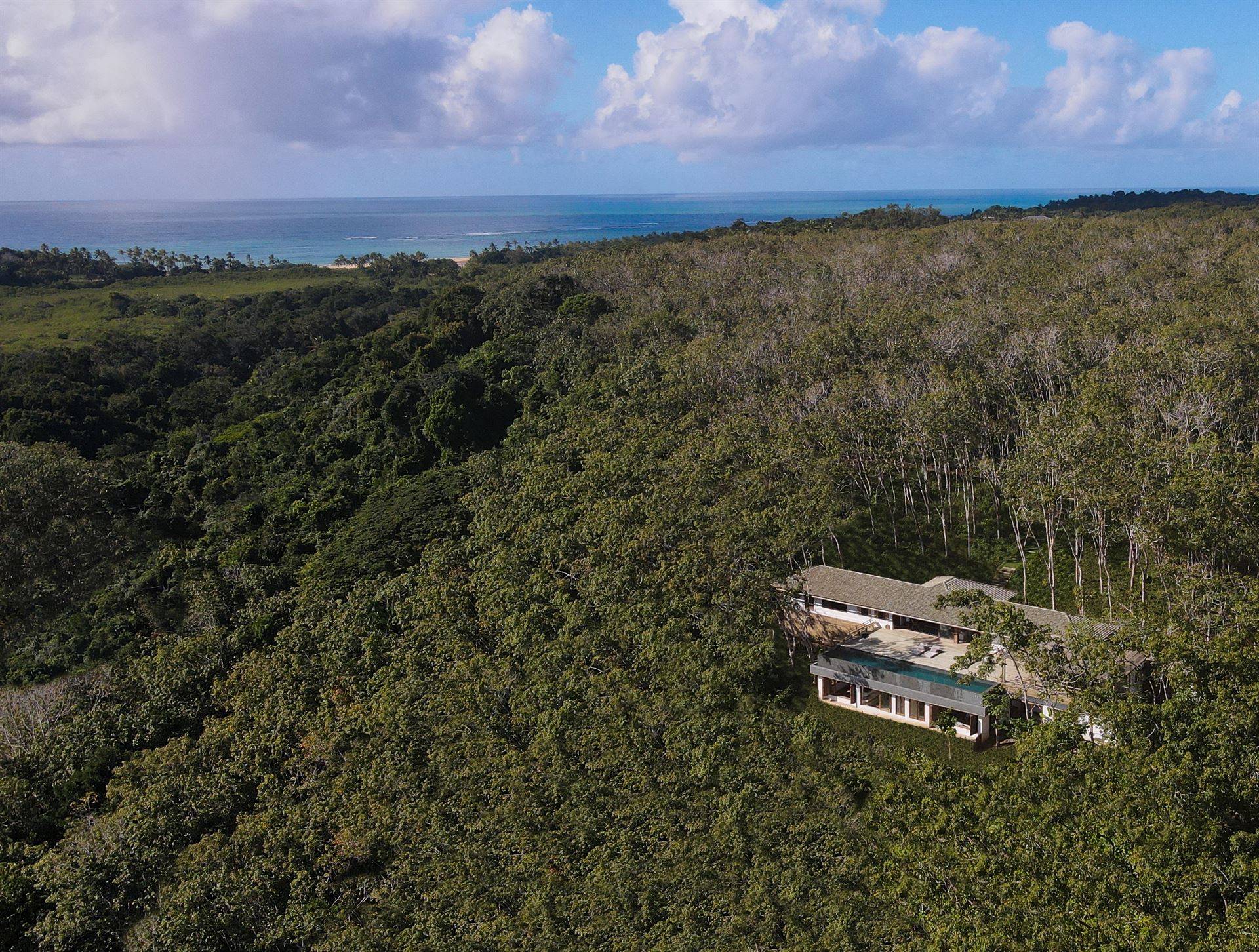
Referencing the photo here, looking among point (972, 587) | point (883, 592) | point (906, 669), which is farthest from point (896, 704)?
point (972, 587)

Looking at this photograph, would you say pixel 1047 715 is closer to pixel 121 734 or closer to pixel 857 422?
pixel 857 422

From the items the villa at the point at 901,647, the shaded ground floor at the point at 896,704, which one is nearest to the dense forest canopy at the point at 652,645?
the shaded ground floor at the point at 896,704

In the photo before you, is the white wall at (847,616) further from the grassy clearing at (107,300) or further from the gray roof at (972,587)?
the grassy clearing at (107,300)

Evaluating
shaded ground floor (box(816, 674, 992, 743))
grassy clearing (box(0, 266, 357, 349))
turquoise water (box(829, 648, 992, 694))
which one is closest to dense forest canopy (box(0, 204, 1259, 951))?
shaded ground floor (box(816, 674, 992, 743))

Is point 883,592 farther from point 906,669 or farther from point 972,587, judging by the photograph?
point 906,669

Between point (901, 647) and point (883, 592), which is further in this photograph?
point (883, 592)

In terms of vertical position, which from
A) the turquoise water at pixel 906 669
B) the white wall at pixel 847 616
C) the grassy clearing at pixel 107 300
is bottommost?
the turquoise water at pixel 906 669

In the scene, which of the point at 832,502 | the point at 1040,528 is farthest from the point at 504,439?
the point at 1040,528
